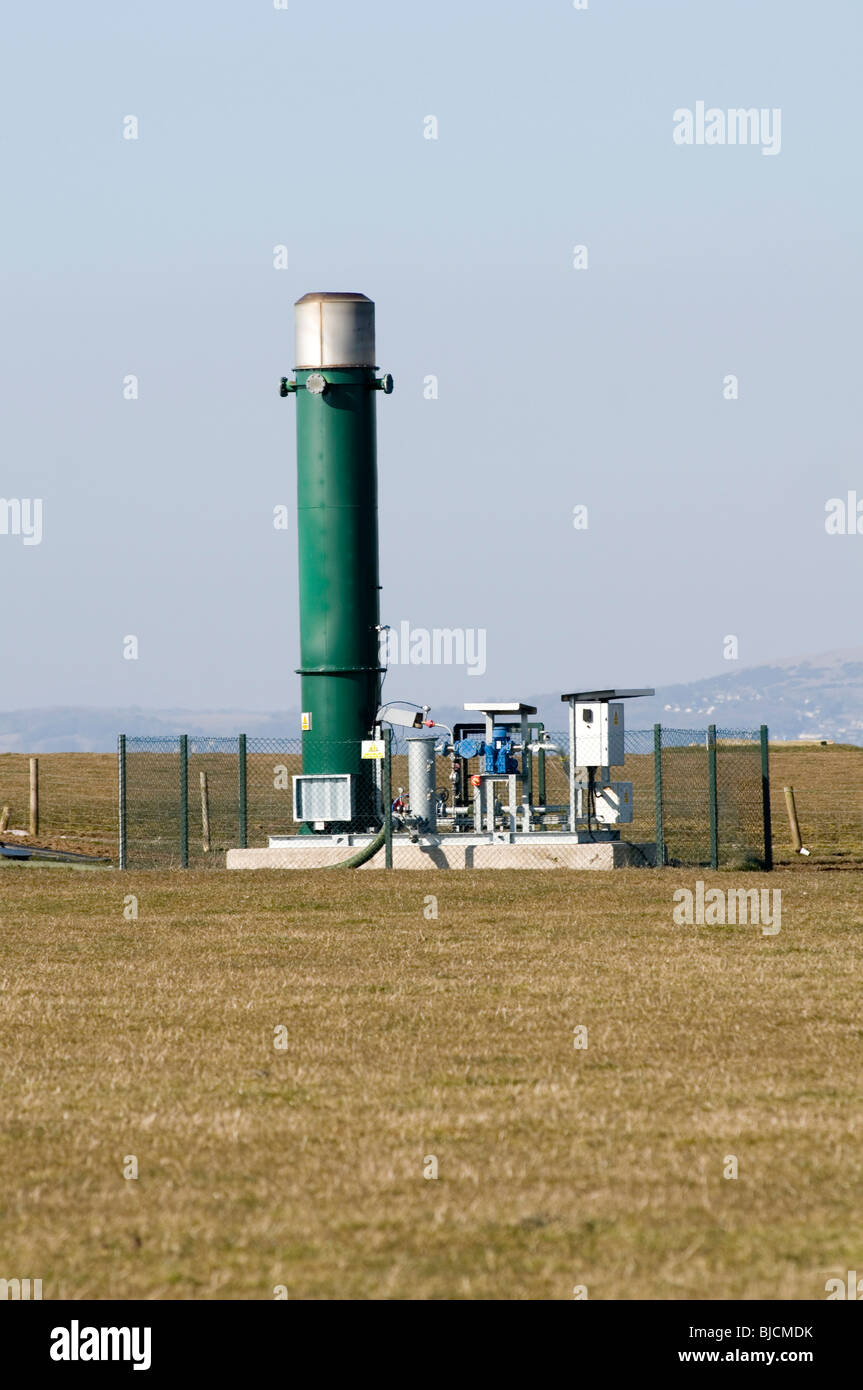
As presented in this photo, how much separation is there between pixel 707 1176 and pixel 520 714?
18522 mm

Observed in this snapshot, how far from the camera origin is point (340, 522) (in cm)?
2838

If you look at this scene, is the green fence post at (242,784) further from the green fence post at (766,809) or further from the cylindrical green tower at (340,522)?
the green fence post at (766,809)

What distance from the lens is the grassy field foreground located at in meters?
7.31

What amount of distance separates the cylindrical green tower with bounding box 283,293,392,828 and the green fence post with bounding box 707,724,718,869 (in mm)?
4977

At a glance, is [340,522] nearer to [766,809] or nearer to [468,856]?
[468,856]

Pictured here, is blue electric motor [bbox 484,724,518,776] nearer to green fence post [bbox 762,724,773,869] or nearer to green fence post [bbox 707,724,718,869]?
green fence post [bbox 707,724,718,869]

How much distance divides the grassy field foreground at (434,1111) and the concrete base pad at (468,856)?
21.4ft

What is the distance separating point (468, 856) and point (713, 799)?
3.45 m

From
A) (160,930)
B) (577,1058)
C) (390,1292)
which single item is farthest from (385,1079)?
(160,930)

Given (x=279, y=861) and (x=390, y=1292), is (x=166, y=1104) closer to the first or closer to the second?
(x=390, y=1292)

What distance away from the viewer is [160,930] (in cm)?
1975

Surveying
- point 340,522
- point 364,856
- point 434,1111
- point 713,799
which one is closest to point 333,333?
point 340,522

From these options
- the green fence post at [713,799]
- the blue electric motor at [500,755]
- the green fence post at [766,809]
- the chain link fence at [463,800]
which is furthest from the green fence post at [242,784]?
the green fence post at [766,809]

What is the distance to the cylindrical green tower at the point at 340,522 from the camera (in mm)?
28344
